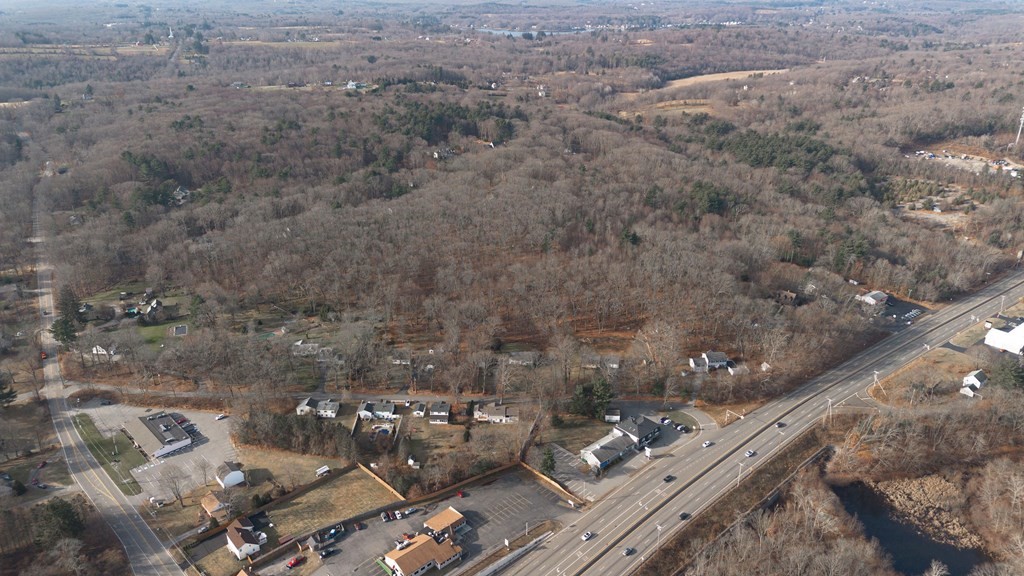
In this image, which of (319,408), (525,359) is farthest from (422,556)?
(525,359)

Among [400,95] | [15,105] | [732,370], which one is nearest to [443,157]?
[400,95]

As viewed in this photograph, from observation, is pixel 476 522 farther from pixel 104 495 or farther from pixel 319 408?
pixel 104 495

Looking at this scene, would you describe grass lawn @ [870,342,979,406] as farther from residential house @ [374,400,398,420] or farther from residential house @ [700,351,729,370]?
residential house @ [374,400,398,420]

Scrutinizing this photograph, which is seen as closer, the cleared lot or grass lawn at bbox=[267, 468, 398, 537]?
the cleared lot

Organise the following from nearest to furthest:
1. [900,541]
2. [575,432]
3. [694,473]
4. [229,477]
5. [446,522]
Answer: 1. [446,522]
2. [900,541]
3. [229,477]
4. [694,473]
5. [575,432]

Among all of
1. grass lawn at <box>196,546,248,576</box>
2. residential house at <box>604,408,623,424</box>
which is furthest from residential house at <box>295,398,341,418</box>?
residential house at <box>604,408,623,424</box>
